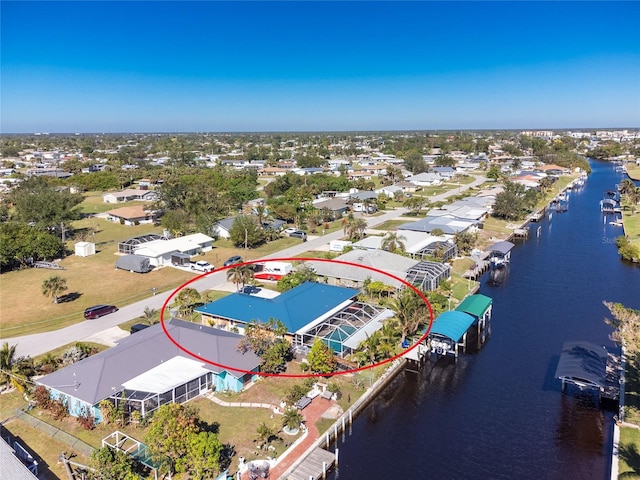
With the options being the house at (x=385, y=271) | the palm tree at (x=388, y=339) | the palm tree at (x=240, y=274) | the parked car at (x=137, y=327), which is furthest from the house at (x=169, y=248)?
the palm tree at (x=388, y=339)

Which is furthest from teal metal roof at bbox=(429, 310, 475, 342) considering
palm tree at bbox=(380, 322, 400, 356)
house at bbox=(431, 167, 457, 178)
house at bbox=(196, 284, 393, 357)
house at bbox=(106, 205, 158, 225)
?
house at bbox=(431, 167, 457, 178)

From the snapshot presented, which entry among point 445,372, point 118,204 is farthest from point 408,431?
point 118,204

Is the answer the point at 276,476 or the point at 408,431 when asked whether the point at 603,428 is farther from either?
the point at 276,476

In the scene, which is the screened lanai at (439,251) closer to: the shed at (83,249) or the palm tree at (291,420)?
the palm tree at (291,420)

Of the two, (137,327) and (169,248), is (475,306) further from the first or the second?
(169,248)

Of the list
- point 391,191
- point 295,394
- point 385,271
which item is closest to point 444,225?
point 385,271
